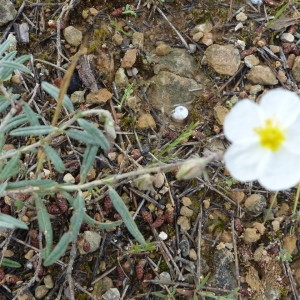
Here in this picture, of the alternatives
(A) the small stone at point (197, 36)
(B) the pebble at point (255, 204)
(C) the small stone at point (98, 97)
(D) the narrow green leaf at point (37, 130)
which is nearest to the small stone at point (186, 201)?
(B) the pebble at point (255, 204)

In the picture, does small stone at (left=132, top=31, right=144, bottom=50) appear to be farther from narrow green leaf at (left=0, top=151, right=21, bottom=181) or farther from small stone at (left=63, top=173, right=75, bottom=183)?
narrow green leaf at (left=0, top=151, right=21, bottom=181)

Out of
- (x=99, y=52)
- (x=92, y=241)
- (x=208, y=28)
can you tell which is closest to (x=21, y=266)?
(x=92, y=241)

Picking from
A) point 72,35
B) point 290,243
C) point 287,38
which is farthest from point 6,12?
point 290,243

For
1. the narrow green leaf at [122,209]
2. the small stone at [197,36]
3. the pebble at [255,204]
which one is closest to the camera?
the narrow green leaf at [122,209]

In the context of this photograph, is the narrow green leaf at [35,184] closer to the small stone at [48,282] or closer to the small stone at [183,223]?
the small stone at [48,282]

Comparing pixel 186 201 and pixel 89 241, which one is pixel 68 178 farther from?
pixel 186 201

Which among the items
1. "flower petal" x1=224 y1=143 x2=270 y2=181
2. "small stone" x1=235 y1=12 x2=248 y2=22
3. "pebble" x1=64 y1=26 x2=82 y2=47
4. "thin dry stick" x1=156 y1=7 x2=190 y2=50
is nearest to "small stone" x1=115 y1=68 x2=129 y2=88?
"pebble" x1=64 y1=26 x2=82 y2=47

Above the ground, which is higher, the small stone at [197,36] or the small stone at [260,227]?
the small stone at [197,36]

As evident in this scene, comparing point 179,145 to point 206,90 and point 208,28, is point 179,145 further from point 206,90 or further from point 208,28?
point 208,28
